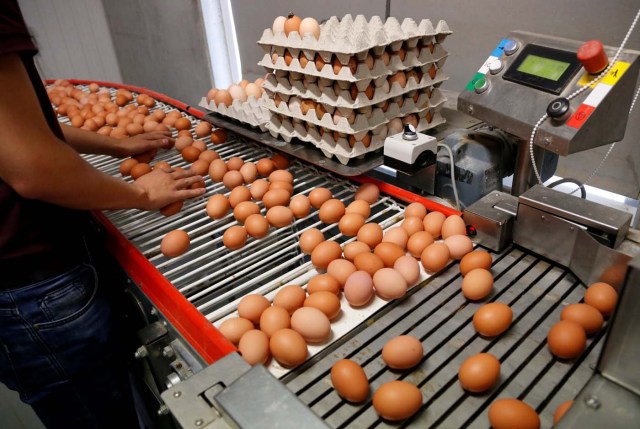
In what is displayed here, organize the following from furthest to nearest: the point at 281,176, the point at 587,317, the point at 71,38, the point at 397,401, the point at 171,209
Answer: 1. the point at 71,38
2. the point at 281,176
3. the point at 171,209
4. the point at 587,317
5. the point at 397,401

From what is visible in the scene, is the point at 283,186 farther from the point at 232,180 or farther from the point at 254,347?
the point at 254,347

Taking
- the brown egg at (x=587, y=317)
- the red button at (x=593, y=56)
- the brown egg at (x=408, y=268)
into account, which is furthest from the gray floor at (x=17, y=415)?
the red button at (x=593, y=56)

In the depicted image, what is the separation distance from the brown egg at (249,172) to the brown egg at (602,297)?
1241 mm

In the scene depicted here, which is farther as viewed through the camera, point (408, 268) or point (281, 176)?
point (281, 176)

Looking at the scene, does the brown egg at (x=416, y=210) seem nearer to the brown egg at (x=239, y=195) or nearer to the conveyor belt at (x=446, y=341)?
the conveyor belt at (x=446, y=341)

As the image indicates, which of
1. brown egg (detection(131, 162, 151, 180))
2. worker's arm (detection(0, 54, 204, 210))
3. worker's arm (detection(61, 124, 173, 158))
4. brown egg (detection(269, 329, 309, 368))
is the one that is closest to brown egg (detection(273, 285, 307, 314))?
brown egg (detection(269, 329, 309, 368))

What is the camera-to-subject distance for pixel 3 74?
0.86 meters

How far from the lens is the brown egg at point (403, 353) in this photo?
91 centimetres

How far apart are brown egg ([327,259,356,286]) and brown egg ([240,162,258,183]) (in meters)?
0.71

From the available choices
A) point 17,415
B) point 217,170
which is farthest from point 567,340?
point 17,415

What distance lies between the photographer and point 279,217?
1519mm

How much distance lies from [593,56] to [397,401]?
928 mm

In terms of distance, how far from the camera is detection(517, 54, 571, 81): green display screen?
1.18m

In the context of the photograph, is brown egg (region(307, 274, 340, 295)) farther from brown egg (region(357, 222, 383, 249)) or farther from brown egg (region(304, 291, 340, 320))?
brown egg (region(357, 222, 383, 249))
